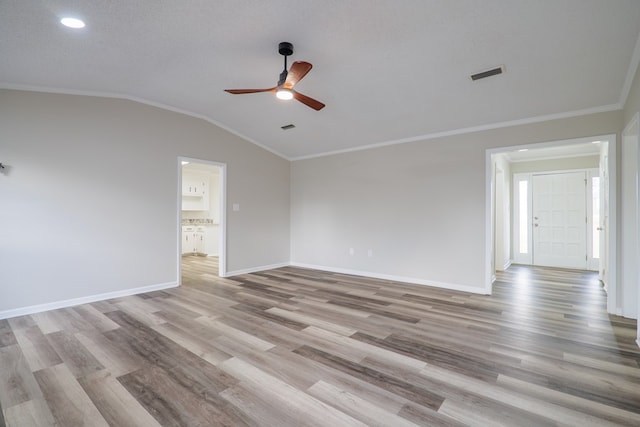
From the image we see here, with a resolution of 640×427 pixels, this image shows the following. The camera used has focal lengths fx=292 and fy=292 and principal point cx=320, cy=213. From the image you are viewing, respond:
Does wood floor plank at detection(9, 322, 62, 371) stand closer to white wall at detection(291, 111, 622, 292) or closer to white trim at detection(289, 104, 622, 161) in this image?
white wall at detection(291, 111, 622, 292)

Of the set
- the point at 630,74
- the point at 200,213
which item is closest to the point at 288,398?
the point at 630,74

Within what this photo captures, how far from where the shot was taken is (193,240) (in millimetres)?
9008

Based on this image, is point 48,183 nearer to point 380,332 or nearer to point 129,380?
point 129,380

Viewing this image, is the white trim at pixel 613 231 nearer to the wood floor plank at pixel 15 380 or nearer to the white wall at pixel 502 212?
the white wall at pixel 502 212

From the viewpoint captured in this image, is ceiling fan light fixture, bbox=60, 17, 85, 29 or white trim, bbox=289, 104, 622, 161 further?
white trim, bbox=289, 104, 622, 161

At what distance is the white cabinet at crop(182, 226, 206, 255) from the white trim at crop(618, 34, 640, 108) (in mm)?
9178

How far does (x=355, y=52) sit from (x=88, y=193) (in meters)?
3.94

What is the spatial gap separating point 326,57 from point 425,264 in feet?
11.8

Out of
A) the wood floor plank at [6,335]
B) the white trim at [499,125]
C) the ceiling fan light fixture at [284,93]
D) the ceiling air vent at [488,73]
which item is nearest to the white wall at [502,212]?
the white trim at [499,125]

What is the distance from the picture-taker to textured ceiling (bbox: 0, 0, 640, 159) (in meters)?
2.40

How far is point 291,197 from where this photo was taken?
22.9 feet

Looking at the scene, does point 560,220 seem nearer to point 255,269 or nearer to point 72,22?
point 255,269

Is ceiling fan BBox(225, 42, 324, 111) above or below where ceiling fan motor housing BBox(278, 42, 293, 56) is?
below

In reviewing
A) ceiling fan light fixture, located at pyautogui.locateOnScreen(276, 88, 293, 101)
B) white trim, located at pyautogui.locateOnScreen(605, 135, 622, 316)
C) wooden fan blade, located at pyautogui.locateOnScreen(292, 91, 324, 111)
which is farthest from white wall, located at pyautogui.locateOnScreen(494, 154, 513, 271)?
ceiling fan light fixture, located at pyautogui.locateOnScreen(276, 88, 293, 101)
